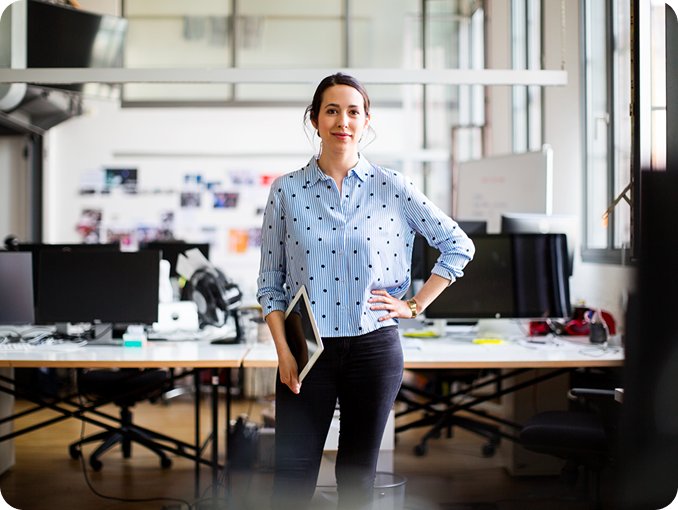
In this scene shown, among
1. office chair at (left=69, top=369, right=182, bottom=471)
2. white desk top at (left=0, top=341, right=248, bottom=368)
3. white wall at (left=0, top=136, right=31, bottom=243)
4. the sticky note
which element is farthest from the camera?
white wall at (left=0, top=136, right=31, bottom=243)

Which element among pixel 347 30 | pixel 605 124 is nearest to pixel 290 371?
pixel 605 124

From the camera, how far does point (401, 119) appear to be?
6.96 m

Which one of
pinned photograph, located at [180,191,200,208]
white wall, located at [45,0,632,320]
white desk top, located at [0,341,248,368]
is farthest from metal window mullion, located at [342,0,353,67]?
white desk top, located at [0,341,248,368]

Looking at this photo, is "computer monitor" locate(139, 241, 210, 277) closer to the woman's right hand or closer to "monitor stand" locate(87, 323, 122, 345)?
"monitor stand" locate(87, 323, 122, 345)

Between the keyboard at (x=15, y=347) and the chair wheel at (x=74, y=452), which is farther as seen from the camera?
the chair wheel at (x=74, y=452)

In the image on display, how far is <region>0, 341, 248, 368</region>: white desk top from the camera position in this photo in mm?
2896

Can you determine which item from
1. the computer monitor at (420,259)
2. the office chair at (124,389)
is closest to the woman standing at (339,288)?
the computer monitor at (420,259)

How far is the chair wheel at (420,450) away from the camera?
13.6 ft

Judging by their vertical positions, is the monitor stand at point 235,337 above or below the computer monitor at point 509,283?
below

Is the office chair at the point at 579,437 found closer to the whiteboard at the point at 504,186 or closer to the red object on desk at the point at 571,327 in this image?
the red object on desk at the point at 571,327

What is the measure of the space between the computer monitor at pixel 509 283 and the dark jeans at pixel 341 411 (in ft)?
5.24

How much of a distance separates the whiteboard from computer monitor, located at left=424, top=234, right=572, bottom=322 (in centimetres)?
155

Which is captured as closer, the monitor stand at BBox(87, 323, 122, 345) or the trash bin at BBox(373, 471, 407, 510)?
the trash bin at BBox(373, 471, 407, 510)

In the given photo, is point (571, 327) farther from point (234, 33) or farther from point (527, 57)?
point (234, 33)
